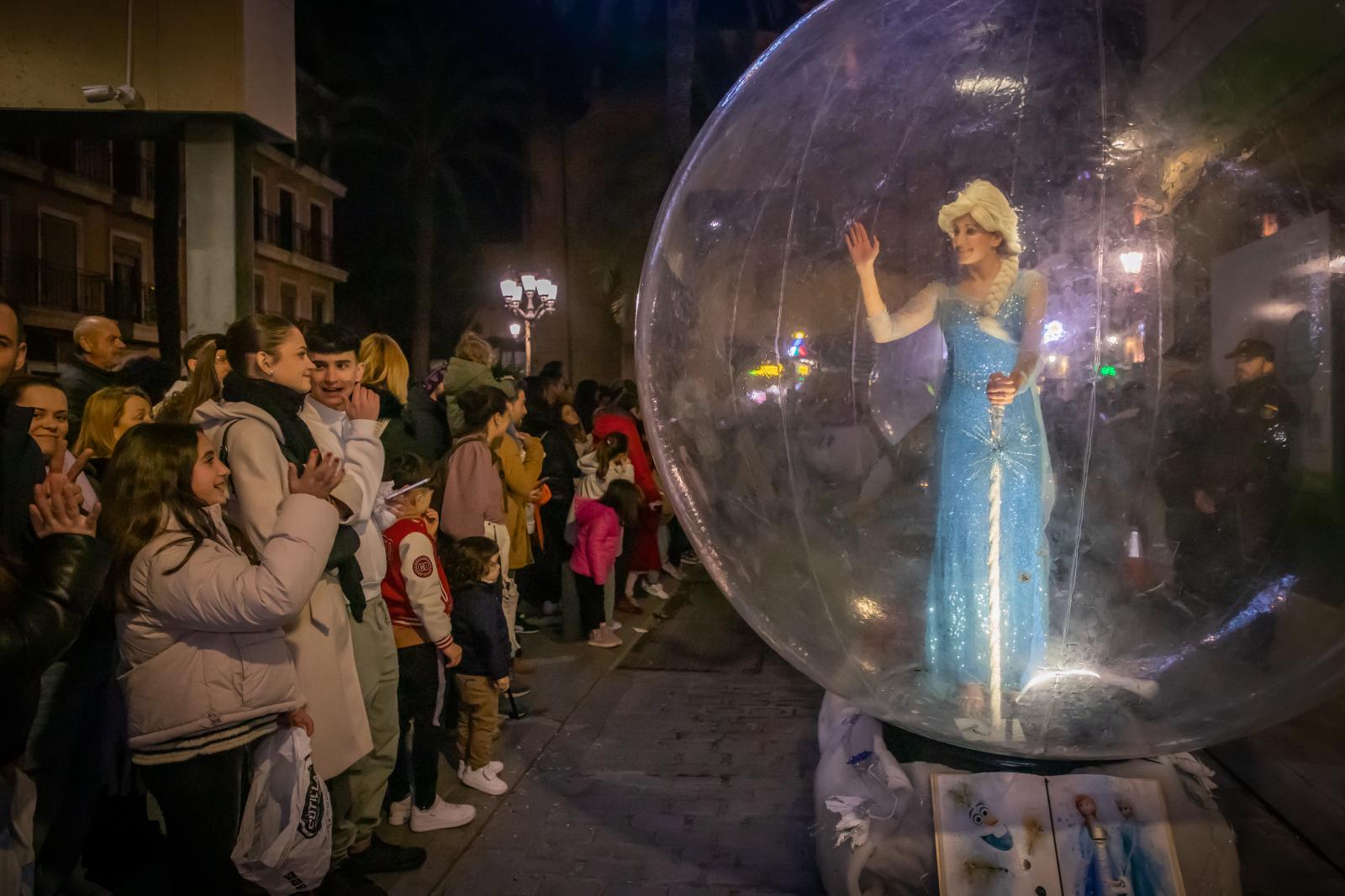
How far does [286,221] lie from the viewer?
28.3m

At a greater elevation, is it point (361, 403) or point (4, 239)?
point (4, 239)

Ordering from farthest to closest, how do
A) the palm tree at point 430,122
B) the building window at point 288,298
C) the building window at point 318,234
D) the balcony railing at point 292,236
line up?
1. the building window at point 318,234
2. the building window at point 288,298
3. the balcony railing at point 292,236
4. the palm tree at point 430,122

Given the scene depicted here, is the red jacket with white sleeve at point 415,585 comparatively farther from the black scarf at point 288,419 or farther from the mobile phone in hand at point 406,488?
the black scarf at point 288,419

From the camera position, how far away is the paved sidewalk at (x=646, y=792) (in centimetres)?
344

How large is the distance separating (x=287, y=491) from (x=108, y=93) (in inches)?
176

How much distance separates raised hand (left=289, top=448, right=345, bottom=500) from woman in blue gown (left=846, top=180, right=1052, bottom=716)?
1.59 metres

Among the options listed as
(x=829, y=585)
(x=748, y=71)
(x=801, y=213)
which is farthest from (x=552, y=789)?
(x=748, y=71)

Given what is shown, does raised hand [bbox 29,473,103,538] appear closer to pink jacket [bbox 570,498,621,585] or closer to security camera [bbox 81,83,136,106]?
pink jacket [bbox 570,498,621,585]

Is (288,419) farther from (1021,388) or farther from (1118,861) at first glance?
(1118,861)

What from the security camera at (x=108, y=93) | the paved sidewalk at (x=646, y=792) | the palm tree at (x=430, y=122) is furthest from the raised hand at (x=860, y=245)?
the palm tree at (x=430, y=122)

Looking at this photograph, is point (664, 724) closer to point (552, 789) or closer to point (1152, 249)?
point (552, 789)

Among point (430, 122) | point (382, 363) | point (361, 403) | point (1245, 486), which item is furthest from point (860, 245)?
point (430, 122)

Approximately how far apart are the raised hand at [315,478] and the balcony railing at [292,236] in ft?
83.5

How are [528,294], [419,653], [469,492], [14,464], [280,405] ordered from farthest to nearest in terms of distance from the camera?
1. [528,294]
2. [469,492]
3. [419,653]
4. [280,405]
5. [14,464]
